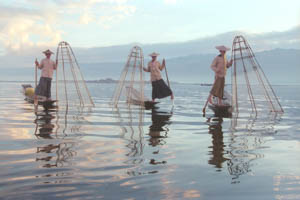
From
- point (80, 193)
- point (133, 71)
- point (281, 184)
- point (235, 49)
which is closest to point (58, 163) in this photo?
point (80, 193)

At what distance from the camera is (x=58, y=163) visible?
176 inches

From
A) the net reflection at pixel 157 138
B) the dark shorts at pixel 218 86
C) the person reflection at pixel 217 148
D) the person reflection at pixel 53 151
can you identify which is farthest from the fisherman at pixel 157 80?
the person reflection at pixel 53 151

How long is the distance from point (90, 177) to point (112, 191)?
55 cm

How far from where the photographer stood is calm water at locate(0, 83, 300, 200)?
135 inches

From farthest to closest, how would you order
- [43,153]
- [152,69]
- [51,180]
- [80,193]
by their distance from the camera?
[152,69] → [43,153] → [51,180] → [80,193]

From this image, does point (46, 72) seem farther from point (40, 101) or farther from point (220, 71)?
point (220, 71)

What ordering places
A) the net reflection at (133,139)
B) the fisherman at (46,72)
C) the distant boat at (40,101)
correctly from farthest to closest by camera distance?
the fisherman at (46,72) → the distant boat at (40,101) → the net reflection at (133,139)

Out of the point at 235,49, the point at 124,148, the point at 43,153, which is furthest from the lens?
the point at 235,49

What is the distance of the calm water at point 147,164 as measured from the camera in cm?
344

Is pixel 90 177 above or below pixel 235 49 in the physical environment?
below

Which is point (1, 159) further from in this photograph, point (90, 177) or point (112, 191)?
point (112, 191)

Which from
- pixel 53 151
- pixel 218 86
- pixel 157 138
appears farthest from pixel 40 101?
pixel 53 151

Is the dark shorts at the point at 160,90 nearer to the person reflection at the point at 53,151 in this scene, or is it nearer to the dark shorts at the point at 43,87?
the dark shorts at the point at 43,87

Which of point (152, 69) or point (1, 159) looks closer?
point (1, 159)
